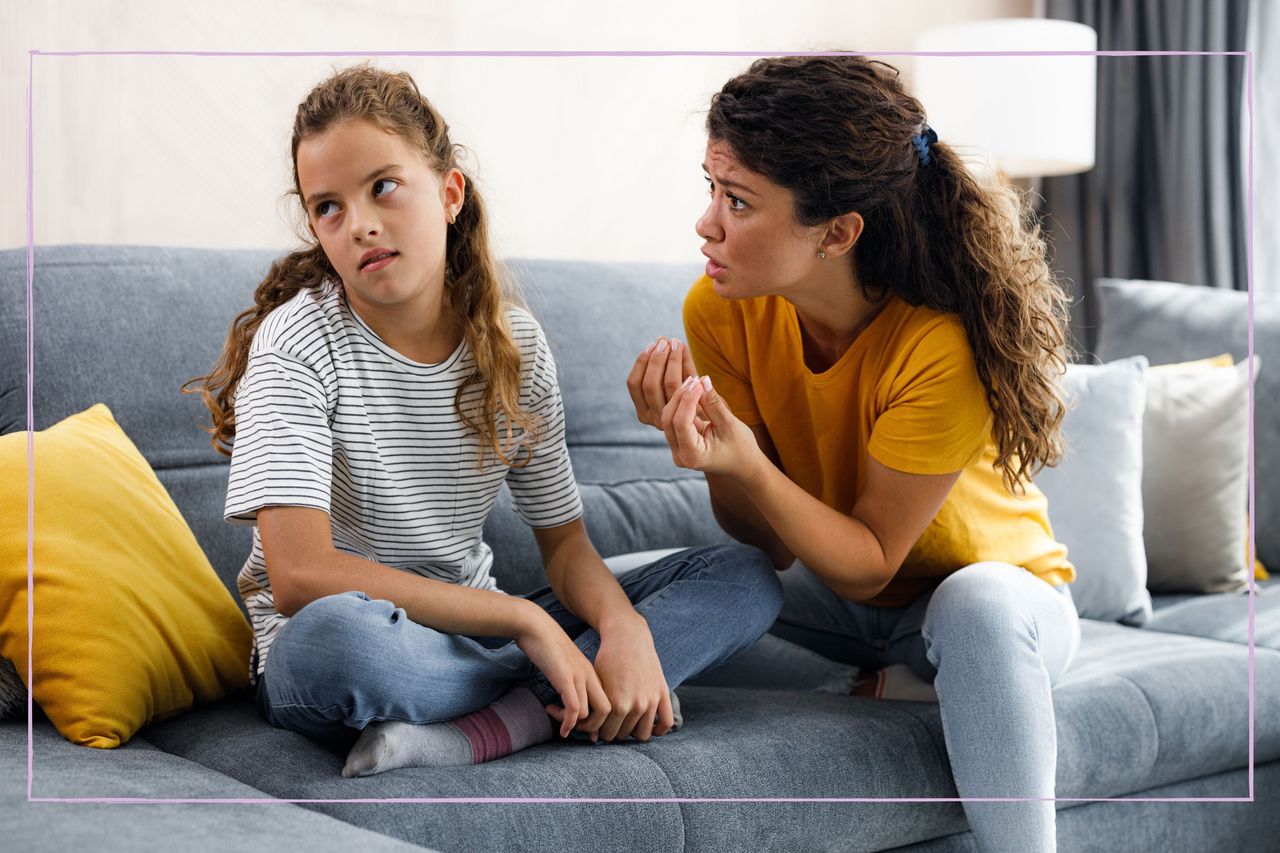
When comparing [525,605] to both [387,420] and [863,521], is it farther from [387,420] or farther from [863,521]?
[863,521]

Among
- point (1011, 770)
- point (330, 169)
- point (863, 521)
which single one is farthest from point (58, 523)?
point (1011, 770)

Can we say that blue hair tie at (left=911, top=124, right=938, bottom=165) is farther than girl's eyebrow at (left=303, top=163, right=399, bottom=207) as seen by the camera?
Yes

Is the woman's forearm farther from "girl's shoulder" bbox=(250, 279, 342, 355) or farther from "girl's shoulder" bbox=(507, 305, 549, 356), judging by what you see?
"girl's shoulder" bbox=(250, 279, 342, 355)

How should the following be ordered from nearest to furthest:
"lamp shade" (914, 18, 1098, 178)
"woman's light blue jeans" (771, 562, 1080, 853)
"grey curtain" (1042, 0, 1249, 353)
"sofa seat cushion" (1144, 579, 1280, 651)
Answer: "woman's light blue jeans" (771, 562, 1080, 853), "lamp shade" (914, 18, 1098, 178), "sofa seat cushion" (1144, 579, 1280, 651), "grey curtain" (1042, 0, 1249, 353)

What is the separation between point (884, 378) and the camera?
3.82 feet

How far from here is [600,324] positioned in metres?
1.38

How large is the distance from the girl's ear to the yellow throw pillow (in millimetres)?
420

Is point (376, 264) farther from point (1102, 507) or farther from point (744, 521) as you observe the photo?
point (1102, 507)

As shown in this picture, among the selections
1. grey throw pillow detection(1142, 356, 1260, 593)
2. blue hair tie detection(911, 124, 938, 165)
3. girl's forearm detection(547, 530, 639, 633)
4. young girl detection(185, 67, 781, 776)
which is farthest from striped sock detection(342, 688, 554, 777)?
grey throw pillow detection(1142, 356, 1260, 593)

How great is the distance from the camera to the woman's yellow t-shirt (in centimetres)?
115

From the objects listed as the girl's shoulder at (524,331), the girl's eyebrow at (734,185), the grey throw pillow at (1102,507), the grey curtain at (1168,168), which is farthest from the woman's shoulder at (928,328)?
the grey curtain at (1168,168)

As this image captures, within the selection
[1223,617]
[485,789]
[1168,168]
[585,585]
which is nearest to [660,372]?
[585,585]

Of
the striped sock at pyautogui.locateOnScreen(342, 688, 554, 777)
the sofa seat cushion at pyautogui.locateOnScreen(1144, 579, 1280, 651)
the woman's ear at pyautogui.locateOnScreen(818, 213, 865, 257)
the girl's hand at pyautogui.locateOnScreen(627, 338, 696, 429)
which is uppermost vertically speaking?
the woman's ear at pyautogui.locateOnScreen(818, 213, 865, 257)

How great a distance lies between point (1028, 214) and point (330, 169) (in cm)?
67
